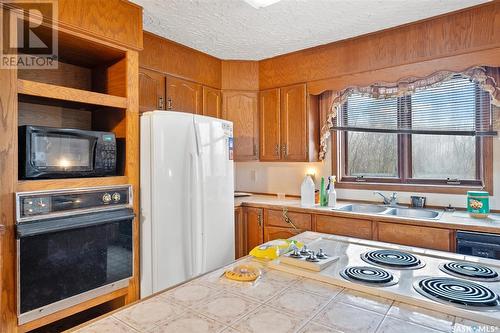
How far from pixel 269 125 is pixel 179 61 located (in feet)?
3.69

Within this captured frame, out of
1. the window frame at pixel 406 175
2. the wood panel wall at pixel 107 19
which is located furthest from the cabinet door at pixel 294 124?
the wood panel wall at pixel 107 19

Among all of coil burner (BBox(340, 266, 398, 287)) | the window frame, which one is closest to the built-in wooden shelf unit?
coil burner (BBox(340, 266, 398, 287))

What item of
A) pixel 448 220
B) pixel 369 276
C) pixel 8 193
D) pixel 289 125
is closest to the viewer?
pixel 369 276

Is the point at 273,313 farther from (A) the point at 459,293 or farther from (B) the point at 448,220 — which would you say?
(B) the point at 448,220

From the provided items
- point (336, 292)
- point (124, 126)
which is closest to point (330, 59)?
point (124, 126)

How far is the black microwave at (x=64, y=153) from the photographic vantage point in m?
1.53

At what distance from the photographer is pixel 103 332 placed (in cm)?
74

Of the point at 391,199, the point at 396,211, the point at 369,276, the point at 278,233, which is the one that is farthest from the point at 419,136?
the point at 369,276

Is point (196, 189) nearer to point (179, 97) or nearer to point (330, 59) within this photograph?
point (179, 97)

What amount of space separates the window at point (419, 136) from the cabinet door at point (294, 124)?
412 millimetres

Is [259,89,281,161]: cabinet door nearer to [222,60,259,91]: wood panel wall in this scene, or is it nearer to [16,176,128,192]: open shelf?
[222,60,259,91]: wood panel wall

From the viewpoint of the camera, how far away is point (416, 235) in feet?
7.00

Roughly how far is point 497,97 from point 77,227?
296 cm

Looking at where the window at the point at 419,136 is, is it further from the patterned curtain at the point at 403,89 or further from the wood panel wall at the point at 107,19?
the wood panel wall at the point at 107,19
